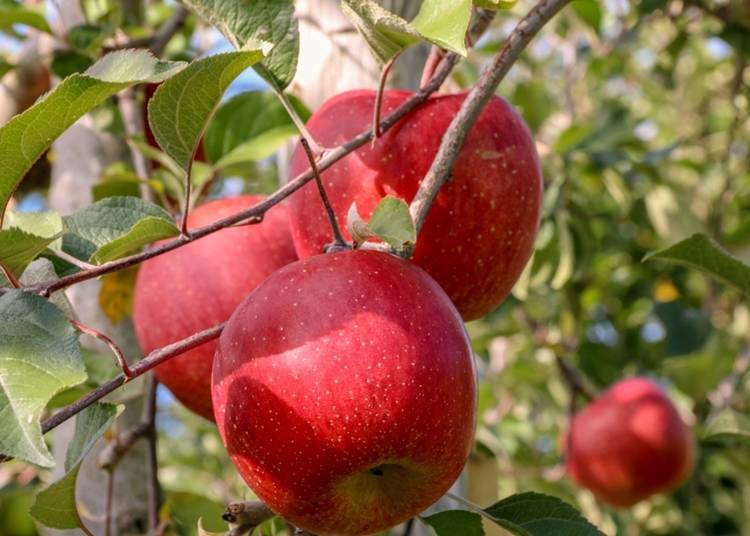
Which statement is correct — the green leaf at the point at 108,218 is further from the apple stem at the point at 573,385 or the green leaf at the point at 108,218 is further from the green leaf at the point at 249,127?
the apple stem at the point at 573,385

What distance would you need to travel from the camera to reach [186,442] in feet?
11.8

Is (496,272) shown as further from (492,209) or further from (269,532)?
(269,532)

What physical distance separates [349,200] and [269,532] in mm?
355

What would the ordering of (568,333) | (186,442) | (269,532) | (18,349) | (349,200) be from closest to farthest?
(18,349), (349,200), (269,532), (568,333), (186,442)

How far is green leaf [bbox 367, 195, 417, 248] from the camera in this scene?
611mm

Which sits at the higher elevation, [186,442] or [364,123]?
[364,123]

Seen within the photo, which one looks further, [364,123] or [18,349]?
[364,123]

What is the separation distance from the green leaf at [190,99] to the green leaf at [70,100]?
0.09 feet

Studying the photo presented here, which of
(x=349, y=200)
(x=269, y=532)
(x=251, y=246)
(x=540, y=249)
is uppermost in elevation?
(x=349, y=200)

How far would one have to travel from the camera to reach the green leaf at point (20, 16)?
1354mm

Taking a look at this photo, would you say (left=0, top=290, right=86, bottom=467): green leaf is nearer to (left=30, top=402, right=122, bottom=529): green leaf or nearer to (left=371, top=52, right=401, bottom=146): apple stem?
(left=30, top=402, right=122, bottom=529): green leaf

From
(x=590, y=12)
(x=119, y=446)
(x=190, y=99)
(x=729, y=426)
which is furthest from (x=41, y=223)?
(x=590, y=12)

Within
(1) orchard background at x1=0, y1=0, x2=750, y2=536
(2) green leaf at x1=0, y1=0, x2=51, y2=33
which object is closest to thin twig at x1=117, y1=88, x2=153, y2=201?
(1) orchard background at x1=0, y1=0, x2=750, y2=536

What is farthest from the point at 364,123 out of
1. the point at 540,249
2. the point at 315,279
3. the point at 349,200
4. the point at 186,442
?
the point at 186,442
